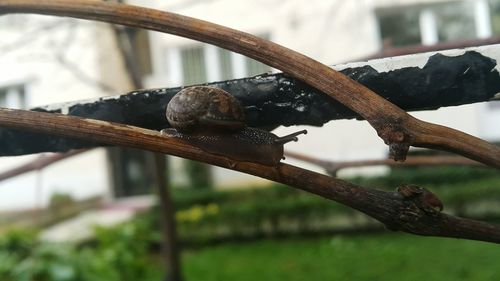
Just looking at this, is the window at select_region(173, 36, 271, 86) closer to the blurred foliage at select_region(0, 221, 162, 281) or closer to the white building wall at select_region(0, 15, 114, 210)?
the white building wall at select_region(0, 15, 114, 210)

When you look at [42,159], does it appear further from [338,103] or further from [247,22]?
[247,22]

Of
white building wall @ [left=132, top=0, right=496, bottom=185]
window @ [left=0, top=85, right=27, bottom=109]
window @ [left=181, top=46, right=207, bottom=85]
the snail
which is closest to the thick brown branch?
the snail

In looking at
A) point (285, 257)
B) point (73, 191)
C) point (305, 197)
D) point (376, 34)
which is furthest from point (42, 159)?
point (73, 191)

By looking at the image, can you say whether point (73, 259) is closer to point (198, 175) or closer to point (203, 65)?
point (198, 175)

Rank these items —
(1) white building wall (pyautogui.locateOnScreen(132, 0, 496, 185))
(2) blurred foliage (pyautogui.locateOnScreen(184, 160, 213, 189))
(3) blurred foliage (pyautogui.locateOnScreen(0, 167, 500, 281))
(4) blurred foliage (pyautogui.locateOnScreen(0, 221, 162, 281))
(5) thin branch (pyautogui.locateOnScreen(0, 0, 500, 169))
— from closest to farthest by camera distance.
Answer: (5) thin branch (pyautogui.locateOnScreen(0, 0, 500, 169)), (4) blurred foliage (pyautogui.locateOnScreen(0, 221, 162, 281)), (3) blurred foliage (pyautogui.locateOnScreen(0, 167, 500, 281)), (1) white building wall (pyautogui.locateOnScreen(132, 0, 496, 185)), (2) blurred foliage (pyautogui.locateOnScreen(184, 160, 213, 189))

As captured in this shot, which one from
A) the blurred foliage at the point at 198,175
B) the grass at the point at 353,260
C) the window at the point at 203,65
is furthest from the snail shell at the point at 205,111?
the blurred foliage at the point at 198,175
